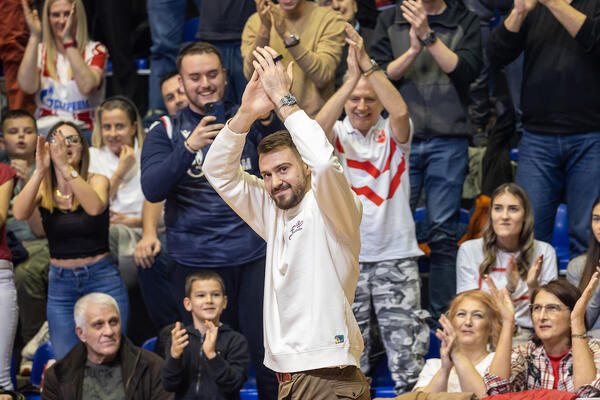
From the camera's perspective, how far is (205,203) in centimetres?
455

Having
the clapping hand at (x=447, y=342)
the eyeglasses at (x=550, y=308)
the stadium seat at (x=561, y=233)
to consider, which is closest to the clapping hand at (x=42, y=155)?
the clapping hand at (x=447, y=342)

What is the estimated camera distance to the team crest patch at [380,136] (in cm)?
495

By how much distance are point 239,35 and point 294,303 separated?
3463 mm

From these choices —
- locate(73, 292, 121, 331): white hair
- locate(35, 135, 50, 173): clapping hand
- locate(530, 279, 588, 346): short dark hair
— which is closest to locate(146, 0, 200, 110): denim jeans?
locate(35, 135, 50, 173): clapping hand

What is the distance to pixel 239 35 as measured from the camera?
6.40 metres

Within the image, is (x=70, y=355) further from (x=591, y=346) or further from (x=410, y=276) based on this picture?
(x=591, y=346)

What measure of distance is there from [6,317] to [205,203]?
1227 millimetres

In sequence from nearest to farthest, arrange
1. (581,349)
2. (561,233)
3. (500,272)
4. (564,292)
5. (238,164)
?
(238,164), (581,349), (564,292), (500,272), (561,233)

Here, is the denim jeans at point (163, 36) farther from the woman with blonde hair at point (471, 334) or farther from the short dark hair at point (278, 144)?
the short dark hair at point (278, 144)

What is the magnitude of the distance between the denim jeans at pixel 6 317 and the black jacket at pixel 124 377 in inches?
8.8

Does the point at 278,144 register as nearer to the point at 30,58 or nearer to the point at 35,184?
the point at 35,184

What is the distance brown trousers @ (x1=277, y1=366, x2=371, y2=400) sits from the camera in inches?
128

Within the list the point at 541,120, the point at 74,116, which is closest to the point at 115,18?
the point at 74,116

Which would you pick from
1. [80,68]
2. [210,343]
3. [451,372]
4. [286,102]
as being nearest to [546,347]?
[451,372]
